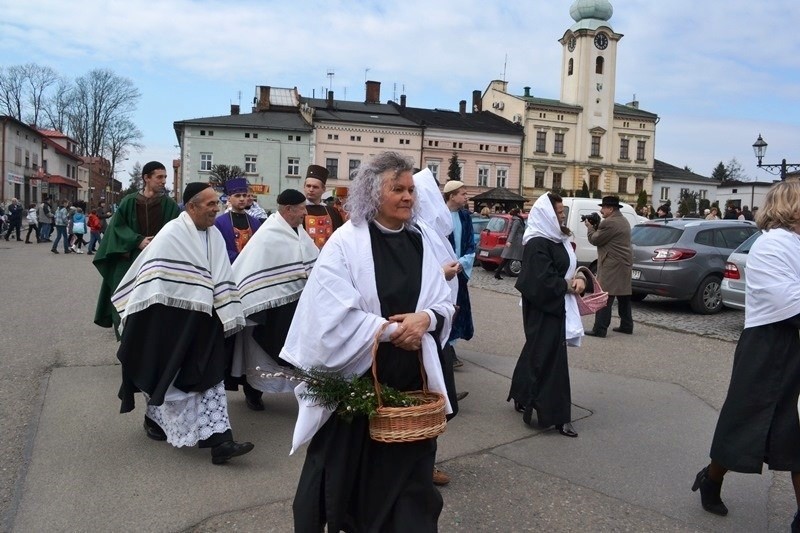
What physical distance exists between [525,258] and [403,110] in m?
58.3

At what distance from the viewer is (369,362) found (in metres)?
2.91

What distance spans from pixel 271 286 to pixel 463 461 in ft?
6.65

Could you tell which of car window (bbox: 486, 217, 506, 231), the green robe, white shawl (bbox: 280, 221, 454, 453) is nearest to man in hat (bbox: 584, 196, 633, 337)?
the green robe

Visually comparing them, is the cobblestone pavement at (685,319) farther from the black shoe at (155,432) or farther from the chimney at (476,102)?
the chimney at (476,102)

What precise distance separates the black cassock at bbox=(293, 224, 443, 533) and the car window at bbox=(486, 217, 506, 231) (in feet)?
53.2

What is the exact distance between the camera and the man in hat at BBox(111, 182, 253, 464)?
14.9 feet

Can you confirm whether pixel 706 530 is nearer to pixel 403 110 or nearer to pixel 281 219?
pixel 281 219

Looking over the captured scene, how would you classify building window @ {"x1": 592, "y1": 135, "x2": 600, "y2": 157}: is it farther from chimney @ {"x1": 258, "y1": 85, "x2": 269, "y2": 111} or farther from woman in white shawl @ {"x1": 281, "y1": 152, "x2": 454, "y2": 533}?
woman in white shawl @ {"x1": 281, "y1": 152, "x2": 454, "y2": 533}

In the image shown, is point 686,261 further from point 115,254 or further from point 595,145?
point 595,145

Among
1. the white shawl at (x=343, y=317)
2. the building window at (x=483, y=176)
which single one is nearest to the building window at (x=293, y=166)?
the building window at (x=483, y=176)

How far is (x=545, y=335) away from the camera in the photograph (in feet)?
17.8

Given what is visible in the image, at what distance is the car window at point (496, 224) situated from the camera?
747 inches

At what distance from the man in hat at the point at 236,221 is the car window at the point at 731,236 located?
30.0 feet

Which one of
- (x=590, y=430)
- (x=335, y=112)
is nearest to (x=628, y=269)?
(x=590, y=430)
